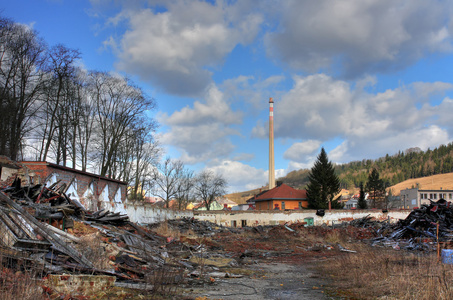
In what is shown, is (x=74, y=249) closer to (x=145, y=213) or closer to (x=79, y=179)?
(x=79, y=179)

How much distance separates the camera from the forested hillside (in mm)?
143000

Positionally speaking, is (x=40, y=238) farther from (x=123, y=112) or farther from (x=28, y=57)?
(x=123, y=112)

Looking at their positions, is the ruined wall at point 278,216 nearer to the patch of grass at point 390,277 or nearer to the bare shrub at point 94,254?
the patch of grass at point 390,277

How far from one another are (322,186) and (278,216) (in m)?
15.7

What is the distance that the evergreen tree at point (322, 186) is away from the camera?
52656 mm

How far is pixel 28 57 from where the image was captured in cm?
2338

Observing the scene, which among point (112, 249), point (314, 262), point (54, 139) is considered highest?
point (54, 139)

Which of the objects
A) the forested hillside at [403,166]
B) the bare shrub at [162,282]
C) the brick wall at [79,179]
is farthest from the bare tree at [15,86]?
the forested hillside at [403,166]

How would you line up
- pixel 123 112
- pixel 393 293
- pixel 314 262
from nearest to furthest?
pixel 393 293 < pixel 314 262 < pixel 123 112

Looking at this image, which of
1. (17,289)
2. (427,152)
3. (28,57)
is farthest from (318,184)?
(427,152)

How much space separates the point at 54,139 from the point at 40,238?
21583mm

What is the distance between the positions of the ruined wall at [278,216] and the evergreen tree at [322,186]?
10.3 meters

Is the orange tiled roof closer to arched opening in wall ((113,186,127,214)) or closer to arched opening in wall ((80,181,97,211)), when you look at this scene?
arched opening in wall ((113,186,127,214))

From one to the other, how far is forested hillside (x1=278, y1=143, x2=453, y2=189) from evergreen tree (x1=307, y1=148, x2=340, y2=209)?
8884 cm
